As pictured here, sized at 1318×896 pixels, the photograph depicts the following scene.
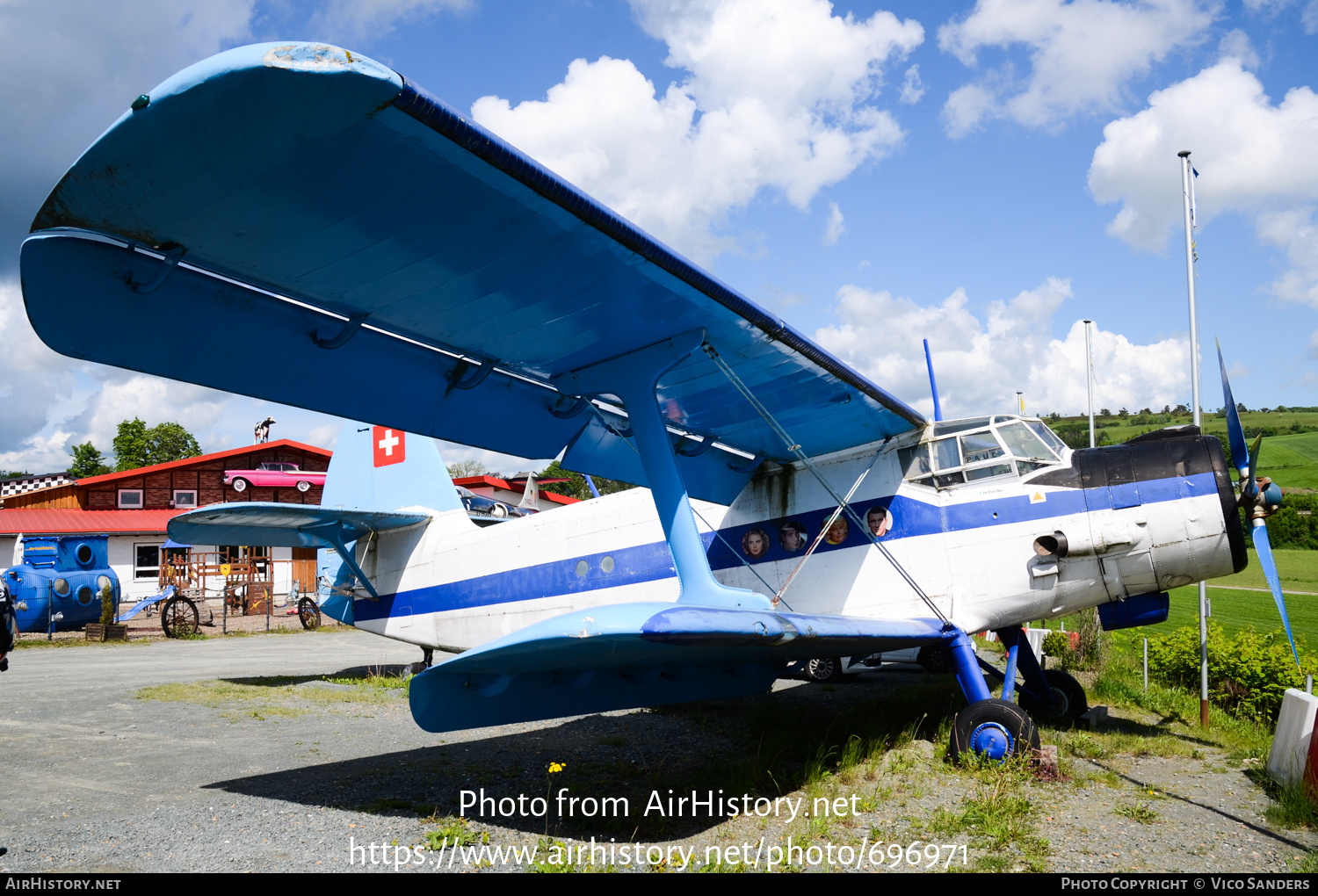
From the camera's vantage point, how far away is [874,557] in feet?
22.1

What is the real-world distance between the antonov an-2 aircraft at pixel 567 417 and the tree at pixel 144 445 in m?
62.4

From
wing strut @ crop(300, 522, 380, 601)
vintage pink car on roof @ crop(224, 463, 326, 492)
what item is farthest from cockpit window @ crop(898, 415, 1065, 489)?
vintage pink car on roof @ crop(224, 463, 326, 492)

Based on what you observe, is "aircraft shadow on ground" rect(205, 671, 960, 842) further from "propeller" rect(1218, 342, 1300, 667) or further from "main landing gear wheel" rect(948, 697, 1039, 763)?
"propeller" rect(1218, 342, 1300, 667)

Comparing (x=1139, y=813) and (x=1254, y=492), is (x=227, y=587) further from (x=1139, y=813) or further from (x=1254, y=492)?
(x=1254, y=492)

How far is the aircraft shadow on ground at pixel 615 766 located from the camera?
4938 mm

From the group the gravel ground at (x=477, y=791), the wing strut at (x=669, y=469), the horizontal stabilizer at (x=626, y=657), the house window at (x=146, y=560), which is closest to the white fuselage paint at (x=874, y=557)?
the horizontal stabilizer at (x=626, y=657)

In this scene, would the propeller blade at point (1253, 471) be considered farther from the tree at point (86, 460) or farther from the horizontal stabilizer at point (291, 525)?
the tree at point (86, 460)

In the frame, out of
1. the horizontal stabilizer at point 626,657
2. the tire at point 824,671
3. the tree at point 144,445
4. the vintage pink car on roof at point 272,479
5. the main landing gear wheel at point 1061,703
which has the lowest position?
the tire at point 824,671

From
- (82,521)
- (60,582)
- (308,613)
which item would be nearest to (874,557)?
(308,613)

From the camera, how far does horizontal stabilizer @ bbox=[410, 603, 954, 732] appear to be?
149 inches

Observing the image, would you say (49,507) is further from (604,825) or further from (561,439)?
(604,825)

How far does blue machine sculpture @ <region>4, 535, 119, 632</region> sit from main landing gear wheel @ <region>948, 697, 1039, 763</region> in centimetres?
2195

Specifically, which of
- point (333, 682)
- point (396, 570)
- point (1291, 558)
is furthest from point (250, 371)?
point (1291, 558)

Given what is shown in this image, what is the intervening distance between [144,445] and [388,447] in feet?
206
